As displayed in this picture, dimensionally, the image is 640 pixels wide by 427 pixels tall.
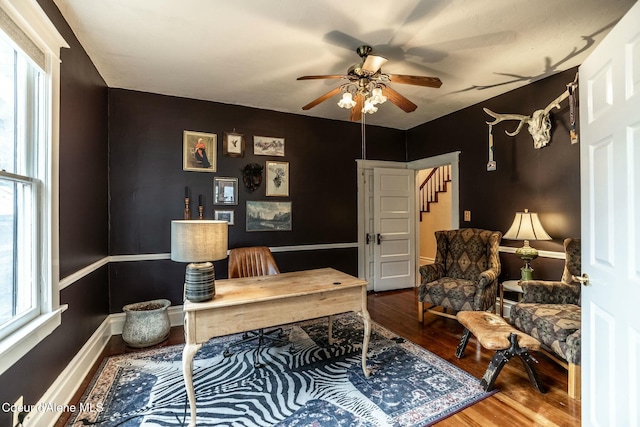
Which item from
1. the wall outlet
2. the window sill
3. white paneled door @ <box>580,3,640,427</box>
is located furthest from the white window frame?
white paneled door @ <box>580,3,640,427</box>

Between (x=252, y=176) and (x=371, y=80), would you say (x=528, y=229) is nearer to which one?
(x=371, y=80)

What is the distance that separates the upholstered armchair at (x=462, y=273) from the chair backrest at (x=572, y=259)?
23.4 inches

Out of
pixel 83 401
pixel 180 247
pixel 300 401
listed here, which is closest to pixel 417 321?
pixel 300 401

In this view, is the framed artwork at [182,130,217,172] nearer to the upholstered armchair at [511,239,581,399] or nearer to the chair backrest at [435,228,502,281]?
the chair backrest at [435,228,502,281]

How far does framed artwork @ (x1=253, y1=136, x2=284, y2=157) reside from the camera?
380 cm

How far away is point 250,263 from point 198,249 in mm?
1244

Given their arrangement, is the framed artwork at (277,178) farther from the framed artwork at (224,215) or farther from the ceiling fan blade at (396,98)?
the ceiling fan blade at (396,98)

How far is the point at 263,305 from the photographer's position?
1887 millimetres

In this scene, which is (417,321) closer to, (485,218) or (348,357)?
(348,357)

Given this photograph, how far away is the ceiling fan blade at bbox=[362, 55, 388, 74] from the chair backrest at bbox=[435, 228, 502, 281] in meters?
2.31

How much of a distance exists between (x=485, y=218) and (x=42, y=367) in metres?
4.27

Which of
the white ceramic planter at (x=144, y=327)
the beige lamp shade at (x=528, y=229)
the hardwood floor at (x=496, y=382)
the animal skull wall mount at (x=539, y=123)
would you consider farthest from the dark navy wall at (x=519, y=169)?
the white ceramic planter at (x=144, y=327)

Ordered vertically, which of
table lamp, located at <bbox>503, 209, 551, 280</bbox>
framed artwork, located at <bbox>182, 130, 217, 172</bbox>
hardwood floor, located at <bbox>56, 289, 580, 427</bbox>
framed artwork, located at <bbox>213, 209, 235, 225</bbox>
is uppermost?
framed artwork, located at <bbox>182, 130, 217, 172</bbox>

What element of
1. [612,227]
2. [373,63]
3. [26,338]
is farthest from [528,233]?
[26,338]
